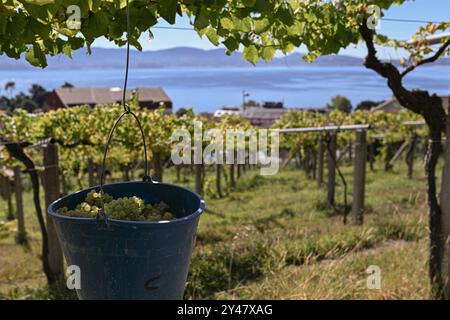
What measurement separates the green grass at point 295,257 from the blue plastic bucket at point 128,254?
247cm

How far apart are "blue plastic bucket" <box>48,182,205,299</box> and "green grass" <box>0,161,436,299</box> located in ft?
8.09

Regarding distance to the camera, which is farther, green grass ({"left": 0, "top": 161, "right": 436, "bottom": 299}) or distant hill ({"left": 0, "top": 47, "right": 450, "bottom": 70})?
green grass ({"left": 0, "top": 161, "right": 436, "bottom": 299})

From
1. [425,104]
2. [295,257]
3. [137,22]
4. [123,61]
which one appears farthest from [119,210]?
[295,257]

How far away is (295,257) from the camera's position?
15.4ft

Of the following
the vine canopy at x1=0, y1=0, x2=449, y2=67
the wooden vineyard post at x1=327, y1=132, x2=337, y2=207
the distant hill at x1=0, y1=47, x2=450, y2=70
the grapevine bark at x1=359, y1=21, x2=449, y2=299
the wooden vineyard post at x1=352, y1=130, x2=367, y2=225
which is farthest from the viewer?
the wooden vineyard post at x1=327, y1=132, x2=337, y2=207

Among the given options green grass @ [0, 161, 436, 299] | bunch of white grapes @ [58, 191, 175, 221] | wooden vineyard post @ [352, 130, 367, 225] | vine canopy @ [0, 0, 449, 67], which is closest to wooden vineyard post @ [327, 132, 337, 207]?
green grass @ [0, 161, 436, 299]

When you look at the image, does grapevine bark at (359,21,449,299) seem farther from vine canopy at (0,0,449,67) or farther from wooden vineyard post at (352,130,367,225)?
wooden vineyard post at (352,130,367,225)

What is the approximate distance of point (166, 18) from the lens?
1285mm

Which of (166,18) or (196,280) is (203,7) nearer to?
(166,18)

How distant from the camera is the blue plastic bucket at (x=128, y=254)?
1.12 m

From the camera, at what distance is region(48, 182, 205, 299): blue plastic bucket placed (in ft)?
3.68

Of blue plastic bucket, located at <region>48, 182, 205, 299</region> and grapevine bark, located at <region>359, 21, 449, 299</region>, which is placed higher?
grapevine bark, located at <region>359, 21, 449, 299</region>
